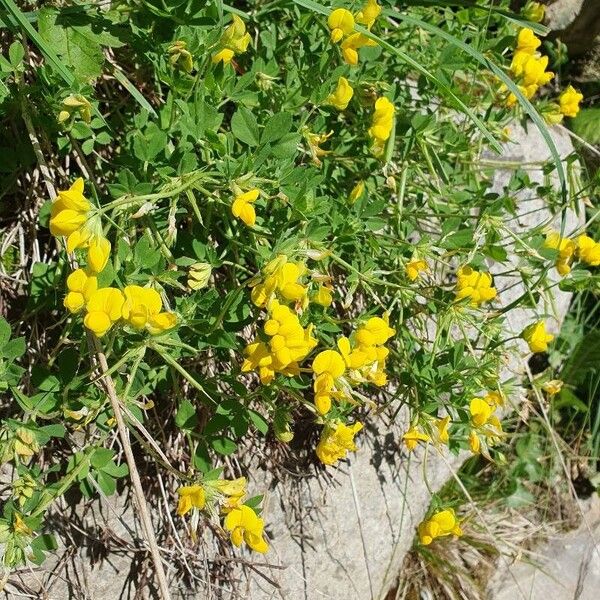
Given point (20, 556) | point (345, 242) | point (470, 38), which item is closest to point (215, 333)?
point (345, 242)

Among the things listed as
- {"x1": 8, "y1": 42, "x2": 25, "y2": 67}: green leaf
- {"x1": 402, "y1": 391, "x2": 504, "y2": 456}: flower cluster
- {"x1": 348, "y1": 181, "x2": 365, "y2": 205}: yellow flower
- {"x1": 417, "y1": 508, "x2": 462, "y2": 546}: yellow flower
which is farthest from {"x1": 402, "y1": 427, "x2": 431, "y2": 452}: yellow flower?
{"x1": 8, "y1": 42, "x2": 25, "y2": 67}: green leaf

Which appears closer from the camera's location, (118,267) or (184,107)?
(118,267)

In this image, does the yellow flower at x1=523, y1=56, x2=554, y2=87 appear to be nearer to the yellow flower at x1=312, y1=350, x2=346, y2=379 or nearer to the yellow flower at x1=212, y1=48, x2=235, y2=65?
the yellow flower at x1=212, y1=48, x2=235, y2=65

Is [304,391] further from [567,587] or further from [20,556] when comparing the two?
[567,587]

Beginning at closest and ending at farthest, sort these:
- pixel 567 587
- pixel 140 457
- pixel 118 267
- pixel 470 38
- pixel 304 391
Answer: pixel 118 267, pixel 140 457, pixel 304 391, pixel 470 38, pixel 567 587

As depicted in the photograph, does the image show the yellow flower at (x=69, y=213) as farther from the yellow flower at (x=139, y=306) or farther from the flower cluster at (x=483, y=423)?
the flower cluster at (x=483, y=423)
